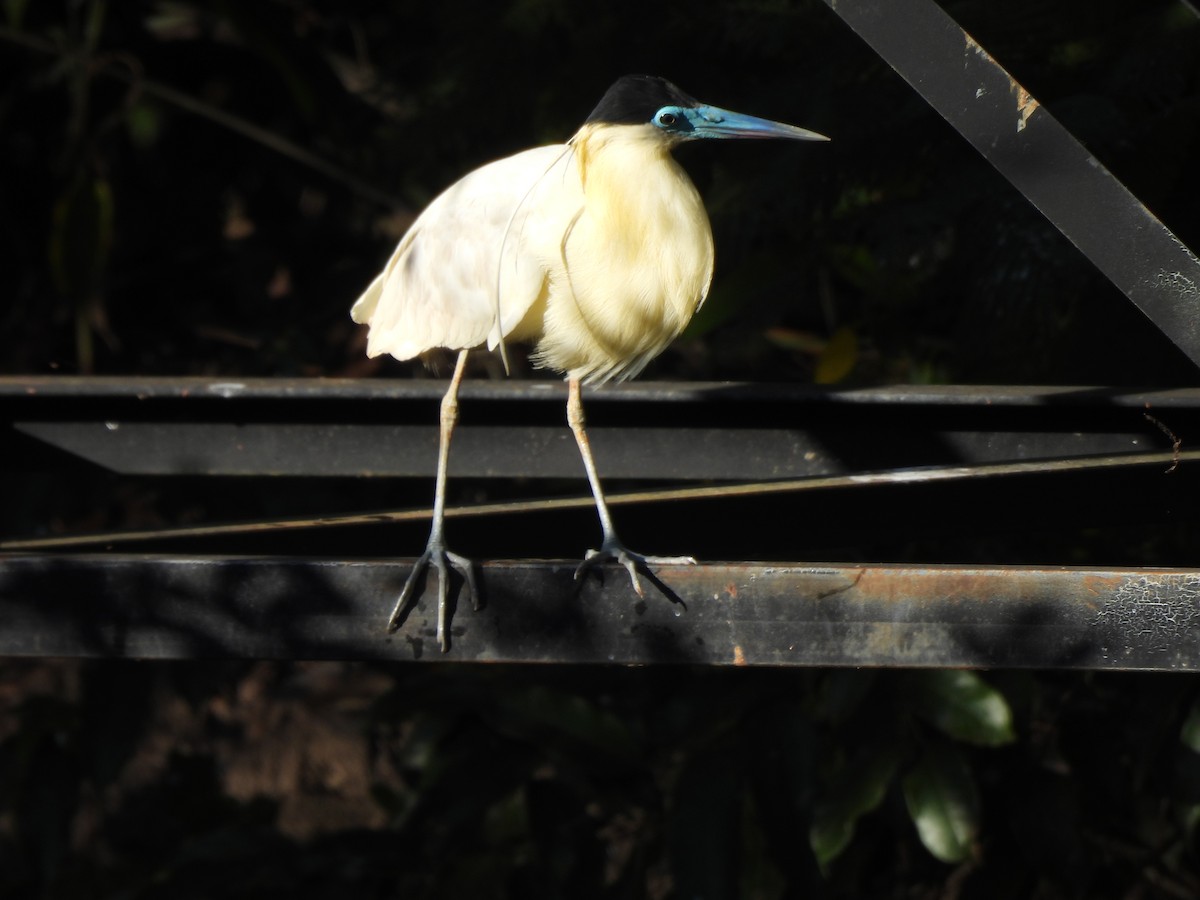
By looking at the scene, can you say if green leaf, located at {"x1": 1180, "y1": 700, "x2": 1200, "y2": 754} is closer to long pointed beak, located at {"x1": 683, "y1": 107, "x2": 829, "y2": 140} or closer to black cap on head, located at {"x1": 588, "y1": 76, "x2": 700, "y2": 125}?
long pointed beak, located at {"x1": 683, "y1": 107, "x2": 829, "y2": 140}

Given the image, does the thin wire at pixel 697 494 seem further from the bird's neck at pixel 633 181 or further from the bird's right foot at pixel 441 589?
the bird's neck at pixel 633 181

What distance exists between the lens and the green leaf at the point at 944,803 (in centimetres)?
265

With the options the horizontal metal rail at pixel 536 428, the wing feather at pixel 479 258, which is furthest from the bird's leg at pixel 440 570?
the horizontal metal rail at pixel 536 428

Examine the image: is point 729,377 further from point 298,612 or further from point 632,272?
point 298,612

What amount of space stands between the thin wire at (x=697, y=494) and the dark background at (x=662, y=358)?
8 cm

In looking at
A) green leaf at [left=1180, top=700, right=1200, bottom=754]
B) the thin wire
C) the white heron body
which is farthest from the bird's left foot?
green leaf at [left=1180, top=700, right=1200, bottom=754]

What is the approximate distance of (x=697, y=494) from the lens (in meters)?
1.96

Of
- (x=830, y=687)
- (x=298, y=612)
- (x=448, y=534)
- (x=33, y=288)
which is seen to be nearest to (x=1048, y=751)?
(x=830, y=687)

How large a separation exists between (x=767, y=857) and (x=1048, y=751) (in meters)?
0.81

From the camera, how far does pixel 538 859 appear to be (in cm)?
295

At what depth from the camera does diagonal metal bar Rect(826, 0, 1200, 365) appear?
1.64 meters

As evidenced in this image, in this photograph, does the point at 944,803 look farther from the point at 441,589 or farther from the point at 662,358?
the point at 662,358

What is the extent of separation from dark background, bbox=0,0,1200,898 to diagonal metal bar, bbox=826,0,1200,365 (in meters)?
0.56

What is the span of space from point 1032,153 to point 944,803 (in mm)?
1504
